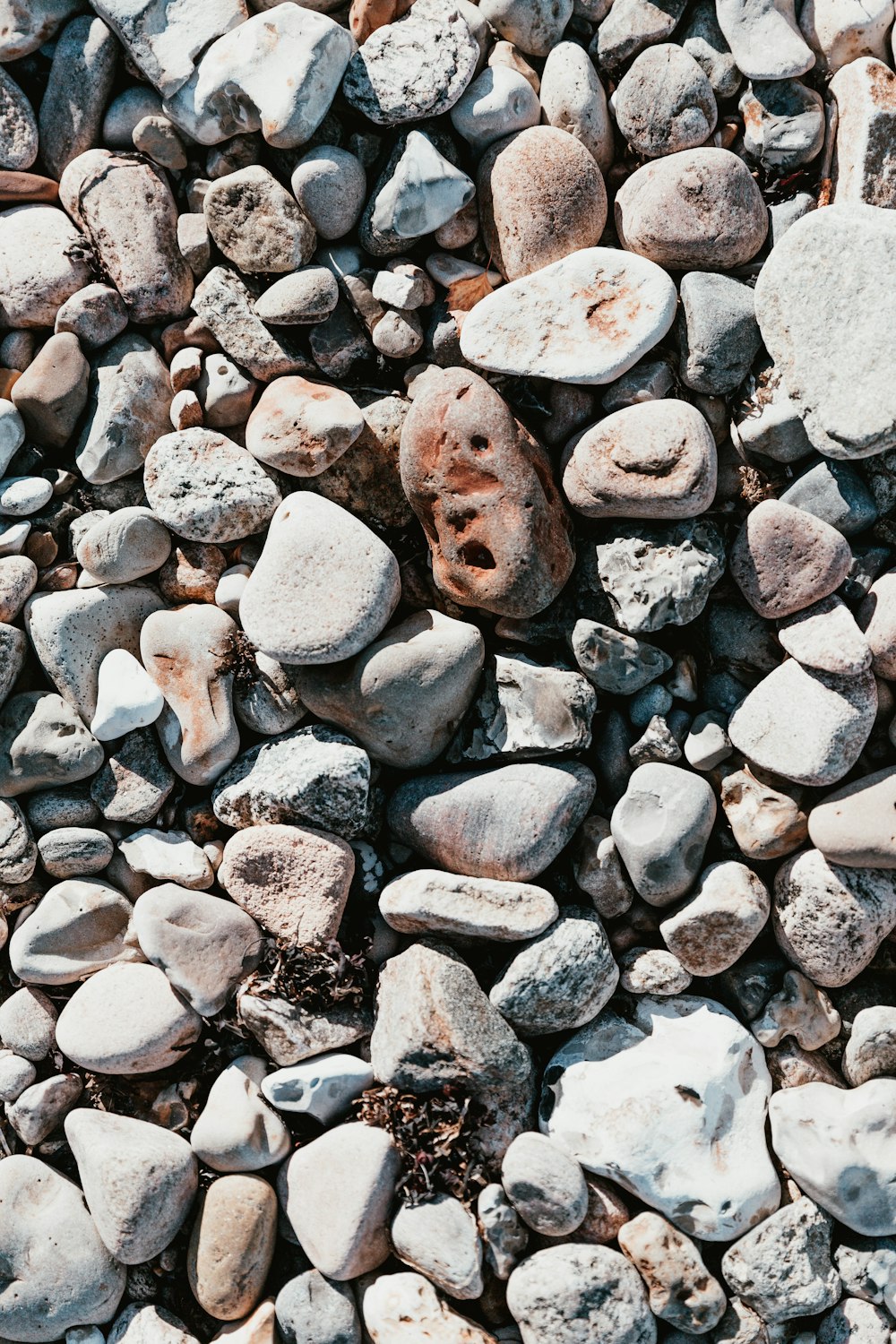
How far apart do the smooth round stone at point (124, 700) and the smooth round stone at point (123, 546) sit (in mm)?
410

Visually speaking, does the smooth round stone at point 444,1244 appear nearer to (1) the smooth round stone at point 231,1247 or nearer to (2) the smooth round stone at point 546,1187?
(2) the smooth round stone at point 546,1187

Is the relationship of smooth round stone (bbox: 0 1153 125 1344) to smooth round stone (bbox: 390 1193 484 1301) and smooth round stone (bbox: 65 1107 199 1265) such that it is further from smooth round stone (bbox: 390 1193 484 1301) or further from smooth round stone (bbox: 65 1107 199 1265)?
smooth round stone (bbox: 390 1193 484 1301)

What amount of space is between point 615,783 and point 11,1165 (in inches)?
129

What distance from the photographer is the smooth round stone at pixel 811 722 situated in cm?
450

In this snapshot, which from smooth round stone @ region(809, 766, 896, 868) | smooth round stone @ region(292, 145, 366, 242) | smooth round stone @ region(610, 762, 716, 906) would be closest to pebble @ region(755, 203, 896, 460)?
smooth round stone @ region(809, 766, 896, 868)

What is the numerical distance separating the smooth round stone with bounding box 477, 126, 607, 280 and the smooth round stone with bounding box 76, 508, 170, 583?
6.76 ft

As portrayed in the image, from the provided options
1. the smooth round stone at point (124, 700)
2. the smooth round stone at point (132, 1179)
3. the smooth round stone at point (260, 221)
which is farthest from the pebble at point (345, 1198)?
the smooth round stone at point (260, 221)

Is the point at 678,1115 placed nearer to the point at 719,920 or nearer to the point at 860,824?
the point at 719,920

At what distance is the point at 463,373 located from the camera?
4609mm

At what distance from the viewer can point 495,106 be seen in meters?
4.74

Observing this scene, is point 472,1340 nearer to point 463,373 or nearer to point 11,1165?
point 11,1165

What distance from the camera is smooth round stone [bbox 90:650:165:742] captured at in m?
4.74

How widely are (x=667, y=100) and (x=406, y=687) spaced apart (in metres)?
2.89

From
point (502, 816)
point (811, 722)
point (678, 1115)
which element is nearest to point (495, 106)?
point (811, 722)
